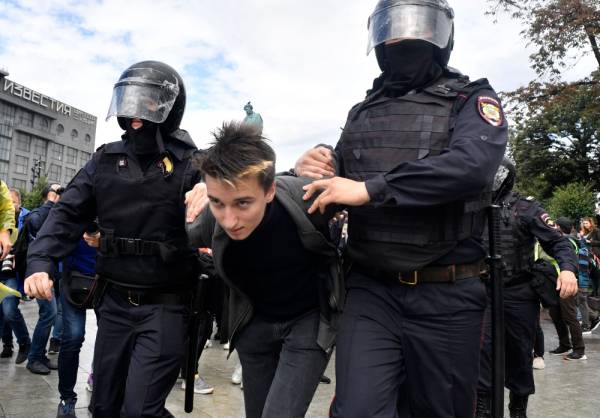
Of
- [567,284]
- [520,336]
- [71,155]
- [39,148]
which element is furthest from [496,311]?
[71,155]

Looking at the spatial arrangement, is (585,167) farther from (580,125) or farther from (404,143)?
(404,143)

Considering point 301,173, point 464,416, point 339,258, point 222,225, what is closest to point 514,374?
point 464,416

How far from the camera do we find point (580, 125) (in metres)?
32.2

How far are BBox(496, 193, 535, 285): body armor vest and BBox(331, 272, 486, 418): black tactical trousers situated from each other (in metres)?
2.20

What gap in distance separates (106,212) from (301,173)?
1.22 m

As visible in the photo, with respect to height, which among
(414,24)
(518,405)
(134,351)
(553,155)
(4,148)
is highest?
(4,148)

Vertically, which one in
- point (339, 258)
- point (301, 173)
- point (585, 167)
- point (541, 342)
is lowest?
point (541, 342)

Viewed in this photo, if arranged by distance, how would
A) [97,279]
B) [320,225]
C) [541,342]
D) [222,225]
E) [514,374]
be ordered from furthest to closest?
1. [541,342]
2. [514,374]
3. [97,279]
4. [320,225]
5. [222,225]

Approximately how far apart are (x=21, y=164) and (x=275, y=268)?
81.0 m

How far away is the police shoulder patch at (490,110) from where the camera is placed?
2.15 m

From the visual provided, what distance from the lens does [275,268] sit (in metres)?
2.28

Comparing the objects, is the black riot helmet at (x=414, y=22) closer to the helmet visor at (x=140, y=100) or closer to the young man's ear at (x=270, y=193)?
the young man's ear at (x=270, y=193)

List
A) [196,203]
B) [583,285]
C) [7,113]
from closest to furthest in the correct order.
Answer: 1. [196,203]
2. [583,285]
3. [7,113]

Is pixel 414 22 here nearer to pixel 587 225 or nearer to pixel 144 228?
pixel 144 228
